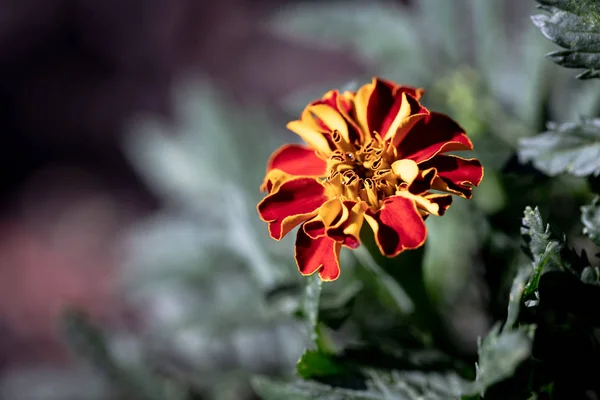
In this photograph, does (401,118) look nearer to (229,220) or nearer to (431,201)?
(431,201)

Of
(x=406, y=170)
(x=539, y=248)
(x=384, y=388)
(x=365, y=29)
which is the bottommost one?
(x=384, y=388)

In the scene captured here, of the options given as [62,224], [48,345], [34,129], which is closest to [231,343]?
[48,345]

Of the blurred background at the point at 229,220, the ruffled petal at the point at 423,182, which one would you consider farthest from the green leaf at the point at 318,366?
the ruffled petal at the point at 423,182

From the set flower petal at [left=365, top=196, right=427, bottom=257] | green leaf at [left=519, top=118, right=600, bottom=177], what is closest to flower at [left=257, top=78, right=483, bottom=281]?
flower petal at [left=365, top=196, right=427, bottom=257]

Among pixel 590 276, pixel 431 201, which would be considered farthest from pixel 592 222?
pixel 431 201

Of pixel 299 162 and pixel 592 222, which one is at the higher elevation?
pixel 299 162

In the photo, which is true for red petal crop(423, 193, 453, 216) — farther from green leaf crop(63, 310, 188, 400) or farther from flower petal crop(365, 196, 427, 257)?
green leaf crop(63, 310, 188, 400)
